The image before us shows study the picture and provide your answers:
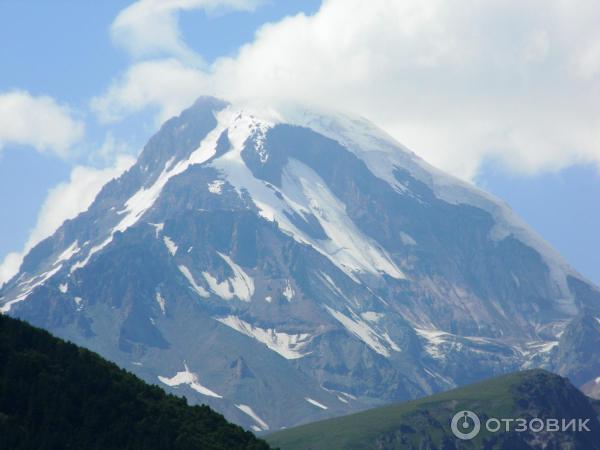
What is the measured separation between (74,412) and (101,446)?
871 cm

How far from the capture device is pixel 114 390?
200 m

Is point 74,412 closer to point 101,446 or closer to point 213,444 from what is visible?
point 101,446

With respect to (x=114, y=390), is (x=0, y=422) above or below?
below

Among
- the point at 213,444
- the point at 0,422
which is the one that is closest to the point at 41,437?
the point at 0,422

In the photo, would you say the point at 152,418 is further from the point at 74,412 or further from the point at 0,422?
the point at 0,422

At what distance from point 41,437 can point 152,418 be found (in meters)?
23.3

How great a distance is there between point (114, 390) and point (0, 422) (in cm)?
2781

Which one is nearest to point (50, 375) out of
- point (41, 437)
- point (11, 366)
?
point (11, 366)

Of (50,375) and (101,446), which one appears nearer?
(101,446)

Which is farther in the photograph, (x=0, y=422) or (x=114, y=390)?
(x=114, y=390)

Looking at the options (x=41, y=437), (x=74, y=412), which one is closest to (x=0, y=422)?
(x=41, y=437)

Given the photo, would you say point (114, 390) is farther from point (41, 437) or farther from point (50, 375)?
point (41, 437)

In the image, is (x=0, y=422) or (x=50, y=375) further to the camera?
(x=50, y=375)

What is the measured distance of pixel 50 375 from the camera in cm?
19512
